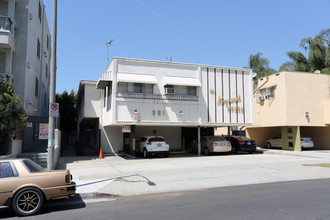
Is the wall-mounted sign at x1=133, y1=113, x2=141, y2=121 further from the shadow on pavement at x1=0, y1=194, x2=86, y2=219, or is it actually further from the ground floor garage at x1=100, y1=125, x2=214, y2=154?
the shadow on pavement at x1=0, y1=194, x2=86, y2=219

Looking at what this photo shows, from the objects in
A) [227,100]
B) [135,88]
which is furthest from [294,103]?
[135,88]

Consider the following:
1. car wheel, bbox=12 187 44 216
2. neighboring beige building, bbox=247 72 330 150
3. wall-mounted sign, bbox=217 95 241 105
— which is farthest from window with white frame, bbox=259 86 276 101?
car wheel, bbox=12 187 44 216

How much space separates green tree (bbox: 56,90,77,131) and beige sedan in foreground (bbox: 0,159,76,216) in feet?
102

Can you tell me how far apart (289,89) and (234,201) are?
19.5 metres

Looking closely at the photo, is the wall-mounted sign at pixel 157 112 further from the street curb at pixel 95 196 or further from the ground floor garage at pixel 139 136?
the street curb at pixel 95 196

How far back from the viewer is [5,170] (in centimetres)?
669

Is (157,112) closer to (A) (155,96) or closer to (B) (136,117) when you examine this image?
(A) (155,96)

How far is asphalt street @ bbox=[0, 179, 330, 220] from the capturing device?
6.16 metres

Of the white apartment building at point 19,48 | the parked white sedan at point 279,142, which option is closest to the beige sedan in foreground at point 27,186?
the white apartment building at point 19,48

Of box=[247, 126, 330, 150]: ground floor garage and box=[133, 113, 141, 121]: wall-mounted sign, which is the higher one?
box=[133, 113, 141, 121]: wall-mounted sign

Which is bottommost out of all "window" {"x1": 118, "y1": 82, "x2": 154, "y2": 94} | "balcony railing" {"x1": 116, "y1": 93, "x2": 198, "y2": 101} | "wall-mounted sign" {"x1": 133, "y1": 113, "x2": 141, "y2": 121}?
"wall-mounted sign" {"x1": 133, "y1": 113, "x2": 141, "y2": 121}

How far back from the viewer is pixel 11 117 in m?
12.7

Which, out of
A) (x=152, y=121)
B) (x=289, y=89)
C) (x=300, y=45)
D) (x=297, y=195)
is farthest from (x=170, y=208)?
(x=300, y=45)

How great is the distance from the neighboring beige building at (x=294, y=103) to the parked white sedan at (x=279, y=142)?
1036 millimetres
